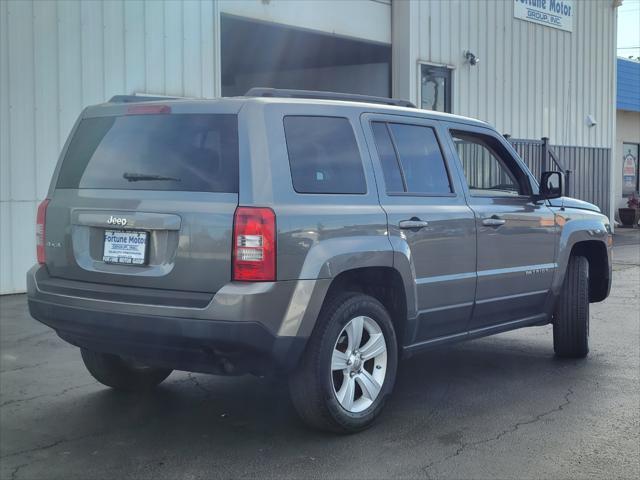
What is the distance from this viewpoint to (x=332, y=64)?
19.5 metres

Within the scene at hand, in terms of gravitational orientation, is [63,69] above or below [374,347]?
above

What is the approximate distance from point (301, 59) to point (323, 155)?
14.7 metres

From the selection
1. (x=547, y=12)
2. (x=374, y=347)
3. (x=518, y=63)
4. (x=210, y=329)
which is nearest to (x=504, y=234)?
(x=374, y=347)

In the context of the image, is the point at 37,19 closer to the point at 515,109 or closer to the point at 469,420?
the point at 469,420

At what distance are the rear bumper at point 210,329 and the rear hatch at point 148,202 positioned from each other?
0.14m

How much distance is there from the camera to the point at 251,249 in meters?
4.48

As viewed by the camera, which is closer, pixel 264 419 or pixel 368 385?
pixel 368 385

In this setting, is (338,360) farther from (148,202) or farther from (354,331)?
(148,202)

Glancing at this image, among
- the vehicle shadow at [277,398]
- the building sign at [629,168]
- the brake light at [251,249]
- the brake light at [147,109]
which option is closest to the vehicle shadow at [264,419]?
the vehicle shadow at [277,398]

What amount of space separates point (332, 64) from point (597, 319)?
37.9 feet

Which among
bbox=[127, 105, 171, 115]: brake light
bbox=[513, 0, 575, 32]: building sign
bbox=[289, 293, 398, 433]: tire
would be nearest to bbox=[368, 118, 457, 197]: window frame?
bbox=[289, 293, 398, 433]: tire

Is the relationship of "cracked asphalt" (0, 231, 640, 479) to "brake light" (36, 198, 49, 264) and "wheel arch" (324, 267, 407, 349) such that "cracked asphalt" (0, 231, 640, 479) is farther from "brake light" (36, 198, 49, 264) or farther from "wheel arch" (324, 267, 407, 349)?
"brake light" (36, 198, 49, 264)

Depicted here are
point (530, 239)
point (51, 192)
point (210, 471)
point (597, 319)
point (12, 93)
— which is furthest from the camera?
point (12, 93)

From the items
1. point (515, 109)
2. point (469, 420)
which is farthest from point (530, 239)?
point (515, 109)
